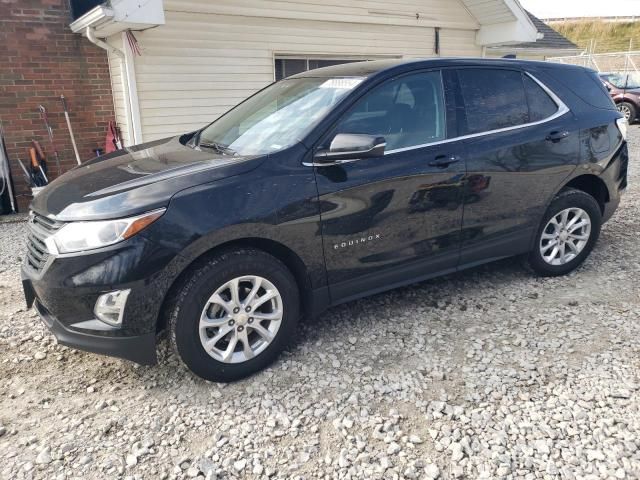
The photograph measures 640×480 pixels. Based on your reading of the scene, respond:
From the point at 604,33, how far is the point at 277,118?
156 feet

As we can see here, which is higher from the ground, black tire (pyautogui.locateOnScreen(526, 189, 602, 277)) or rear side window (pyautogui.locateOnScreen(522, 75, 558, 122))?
rear side window (pyautogui.locateOnScreen(522, 75, 558, 122))

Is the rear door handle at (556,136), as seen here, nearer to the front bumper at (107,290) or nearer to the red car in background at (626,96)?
the front bumper at (107,290)

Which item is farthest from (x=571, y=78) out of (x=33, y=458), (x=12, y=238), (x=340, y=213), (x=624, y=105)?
(x=624, y=105)

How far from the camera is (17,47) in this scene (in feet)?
21.9

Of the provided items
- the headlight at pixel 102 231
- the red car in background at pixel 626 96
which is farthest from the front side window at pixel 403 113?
the red car in background at pixel 626 96

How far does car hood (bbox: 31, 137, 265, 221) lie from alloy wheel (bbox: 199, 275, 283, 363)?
613mm

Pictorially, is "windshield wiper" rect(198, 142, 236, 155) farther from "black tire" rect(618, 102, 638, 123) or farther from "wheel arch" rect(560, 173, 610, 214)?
"black tire" rect(618, 102, 638, 123)

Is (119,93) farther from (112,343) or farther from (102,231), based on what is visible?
(112,343)

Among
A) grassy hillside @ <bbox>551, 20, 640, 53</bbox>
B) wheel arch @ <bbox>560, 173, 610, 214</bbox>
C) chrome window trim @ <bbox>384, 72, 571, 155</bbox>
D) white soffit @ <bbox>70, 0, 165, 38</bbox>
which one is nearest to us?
chrome window trim @ <bbox>384, 72, 571, 155</bbox>

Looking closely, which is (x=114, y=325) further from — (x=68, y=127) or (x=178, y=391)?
(x=68, y=127)

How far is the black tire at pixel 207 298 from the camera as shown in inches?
110

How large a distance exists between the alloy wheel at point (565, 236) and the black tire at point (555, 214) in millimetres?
30

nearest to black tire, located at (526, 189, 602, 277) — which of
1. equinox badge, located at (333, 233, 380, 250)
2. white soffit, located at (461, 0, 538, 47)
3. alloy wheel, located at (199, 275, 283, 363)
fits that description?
equinox badge, located at (333, 233, 380, 250)

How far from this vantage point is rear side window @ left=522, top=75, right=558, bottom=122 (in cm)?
401
